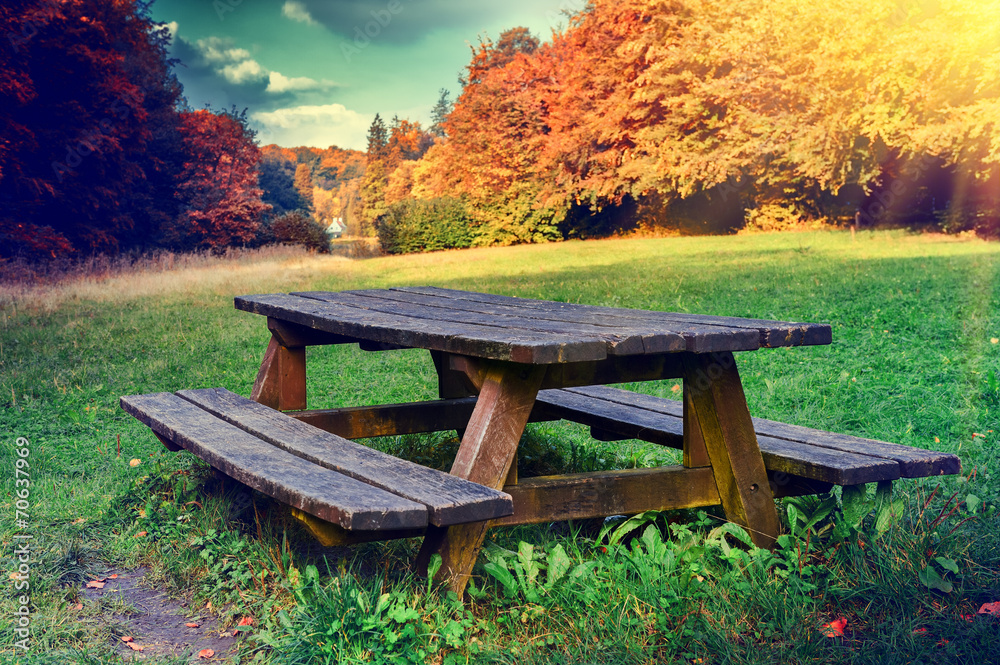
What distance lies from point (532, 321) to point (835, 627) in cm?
127

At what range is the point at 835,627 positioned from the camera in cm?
218

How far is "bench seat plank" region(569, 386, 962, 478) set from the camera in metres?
2.38

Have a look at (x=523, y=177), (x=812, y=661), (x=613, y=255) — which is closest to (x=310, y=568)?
(x=812, y=661)

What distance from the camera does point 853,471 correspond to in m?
2.31

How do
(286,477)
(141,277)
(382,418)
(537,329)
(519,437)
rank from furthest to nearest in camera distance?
(141,277)
(382,418)
(537,329)
(519,437)
(286,477)

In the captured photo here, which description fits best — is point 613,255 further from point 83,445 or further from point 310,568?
point 310,568

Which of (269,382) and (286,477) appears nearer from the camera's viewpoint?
(286,477)

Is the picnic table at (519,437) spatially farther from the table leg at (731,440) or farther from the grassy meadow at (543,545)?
the grassy meadow at (543,545)

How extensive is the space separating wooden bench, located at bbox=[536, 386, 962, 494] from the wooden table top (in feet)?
1.39

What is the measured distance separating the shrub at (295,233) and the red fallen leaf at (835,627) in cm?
2487

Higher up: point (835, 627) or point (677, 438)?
point (677, 438)

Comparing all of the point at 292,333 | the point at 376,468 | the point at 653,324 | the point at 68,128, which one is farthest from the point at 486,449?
the point at 68,128

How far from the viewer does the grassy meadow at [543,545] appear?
2068 mm

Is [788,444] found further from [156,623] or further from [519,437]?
[156,623]
